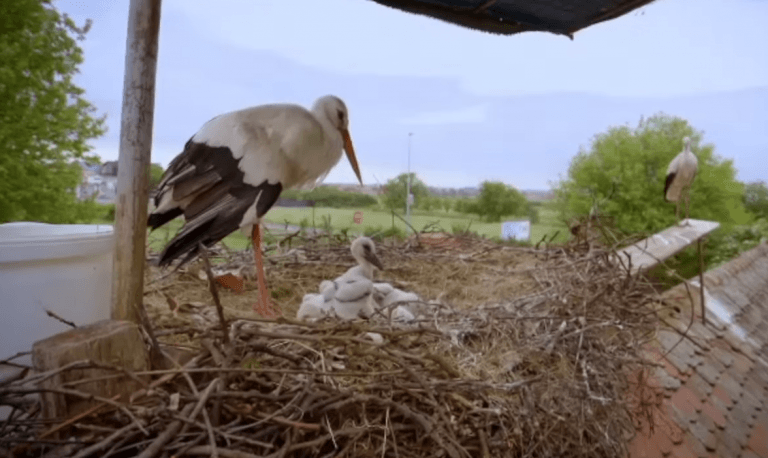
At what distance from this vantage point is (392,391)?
2.48ft

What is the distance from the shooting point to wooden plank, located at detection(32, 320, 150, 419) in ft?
1.84

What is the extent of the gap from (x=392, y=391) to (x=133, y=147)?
491 mm

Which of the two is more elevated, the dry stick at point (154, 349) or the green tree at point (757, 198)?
the green tree at point (757, 198)

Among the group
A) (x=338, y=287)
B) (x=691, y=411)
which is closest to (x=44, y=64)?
(x=338, y=287)

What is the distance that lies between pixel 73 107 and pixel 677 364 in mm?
2567

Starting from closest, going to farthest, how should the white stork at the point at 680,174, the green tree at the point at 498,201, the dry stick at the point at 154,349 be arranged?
the dry stick at the point at 154,349 → the green tree at the point at 498,201 → the white stork at the point at 680,174

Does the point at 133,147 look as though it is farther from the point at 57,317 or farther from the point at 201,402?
the point at 201,402

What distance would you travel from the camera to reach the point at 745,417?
7.46ft

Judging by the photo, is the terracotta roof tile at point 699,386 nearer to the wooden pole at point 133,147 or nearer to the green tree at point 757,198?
the wooden pole at point 133,147

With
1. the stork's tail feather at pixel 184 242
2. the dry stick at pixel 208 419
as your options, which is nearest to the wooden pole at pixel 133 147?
the dry stick at pixel 208 419

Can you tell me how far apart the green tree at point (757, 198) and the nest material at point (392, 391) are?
34.5ft

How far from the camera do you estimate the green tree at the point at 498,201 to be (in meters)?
4.51

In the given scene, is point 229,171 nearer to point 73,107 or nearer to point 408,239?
point 73,107

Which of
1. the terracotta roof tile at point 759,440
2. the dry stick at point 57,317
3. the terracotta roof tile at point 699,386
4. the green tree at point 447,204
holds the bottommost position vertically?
the terracotta roof tile at point 759,440
